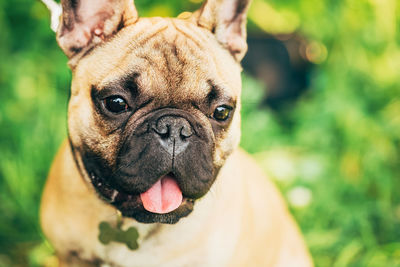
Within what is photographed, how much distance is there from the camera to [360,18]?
3.77m

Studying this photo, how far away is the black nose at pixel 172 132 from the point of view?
1.53 metres

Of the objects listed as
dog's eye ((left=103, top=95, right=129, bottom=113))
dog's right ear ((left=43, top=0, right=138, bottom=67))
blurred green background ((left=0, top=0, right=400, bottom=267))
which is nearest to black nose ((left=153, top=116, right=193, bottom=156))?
dog's eye ((left=103, top=95, right=129, bottom=113))

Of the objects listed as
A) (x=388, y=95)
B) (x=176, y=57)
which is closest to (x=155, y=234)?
(x=176, y=57)

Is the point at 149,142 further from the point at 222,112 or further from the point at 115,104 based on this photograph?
the point at 222,112

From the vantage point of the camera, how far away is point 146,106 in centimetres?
162

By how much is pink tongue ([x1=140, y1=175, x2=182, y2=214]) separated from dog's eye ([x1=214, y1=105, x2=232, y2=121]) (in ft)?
→ 0.97

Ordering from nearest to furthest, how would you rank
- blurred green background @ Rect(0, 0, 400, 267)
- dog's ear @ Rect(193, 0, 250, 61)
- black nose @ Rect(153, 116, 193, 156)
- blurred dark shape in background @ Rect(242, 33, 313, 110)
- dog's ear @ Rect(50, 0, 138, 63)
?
black nose @ Rect(153, 116, 193, 156) < dog's ear @ Rect(50, 0, 138, 63) < dog's ear @ Rect(193, 0, 250, 61) < blurred green background @ Rect(0, 0, 400, 267) < blurred dark shape in background @ Rect(242, 33, 313, 110)

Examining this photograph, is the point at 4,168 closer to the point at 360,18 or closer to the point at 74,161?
the point at 74,161

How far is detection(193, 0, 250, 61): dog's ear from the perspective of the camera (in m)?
1.77

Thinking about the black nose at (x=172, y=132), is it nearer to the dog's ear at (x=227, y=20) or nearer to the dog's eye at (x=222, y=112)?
the dog's eye at (x=222, y=112)

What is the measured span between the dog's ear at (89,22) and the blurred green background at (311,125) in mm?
1272

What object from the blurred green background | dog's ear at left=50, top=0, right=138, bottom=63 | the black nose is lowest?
the blurred green background

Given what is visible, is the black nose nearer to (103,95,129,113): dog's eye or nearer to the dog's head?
the dog's head

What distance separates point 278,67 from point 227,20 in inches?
89.7
